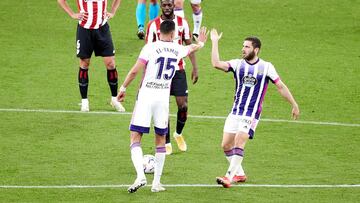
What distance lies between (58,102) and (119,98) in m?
6.03

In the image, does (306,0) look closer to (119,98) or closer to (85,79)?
(85,79)

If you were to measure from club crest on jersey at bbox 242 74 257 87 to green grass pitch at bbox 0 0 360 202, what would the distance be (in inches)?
56.5

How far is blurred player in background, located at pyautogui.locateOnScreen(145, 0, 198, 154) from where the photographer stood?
15.7m

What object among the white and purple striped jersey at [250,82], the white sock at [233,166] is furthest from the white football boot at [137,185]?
Answer: the white and purple striped jersey at [250,82]

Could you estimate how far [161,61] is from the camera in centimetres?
1394

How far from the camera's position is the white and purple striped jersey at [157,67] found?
45.6 ft

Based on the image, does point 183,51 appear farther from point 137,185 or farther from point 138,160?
point 137,185

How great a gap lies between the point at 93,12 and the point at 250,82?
17.8 ft

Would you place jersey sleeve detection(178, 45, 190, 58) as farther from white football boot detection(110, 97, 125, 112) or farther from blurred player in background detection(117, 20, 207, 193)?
white football boot detection(110, 97, 125, 112)

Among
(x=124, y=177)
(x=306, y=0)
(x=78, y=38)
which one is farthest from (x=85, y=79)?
(x=306, y=0)

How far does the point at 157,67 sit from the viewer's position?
13.9 m

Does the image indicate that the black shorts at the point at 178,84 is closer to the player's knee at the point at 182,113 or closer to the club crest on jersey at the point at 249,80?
the player's knee at the point at 182,113

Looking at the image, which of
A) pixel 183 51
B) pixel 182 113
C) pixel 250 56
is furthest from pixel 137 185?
pixel 182 113

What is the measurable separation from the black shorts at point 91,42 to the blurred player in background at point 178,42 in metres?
2.92
